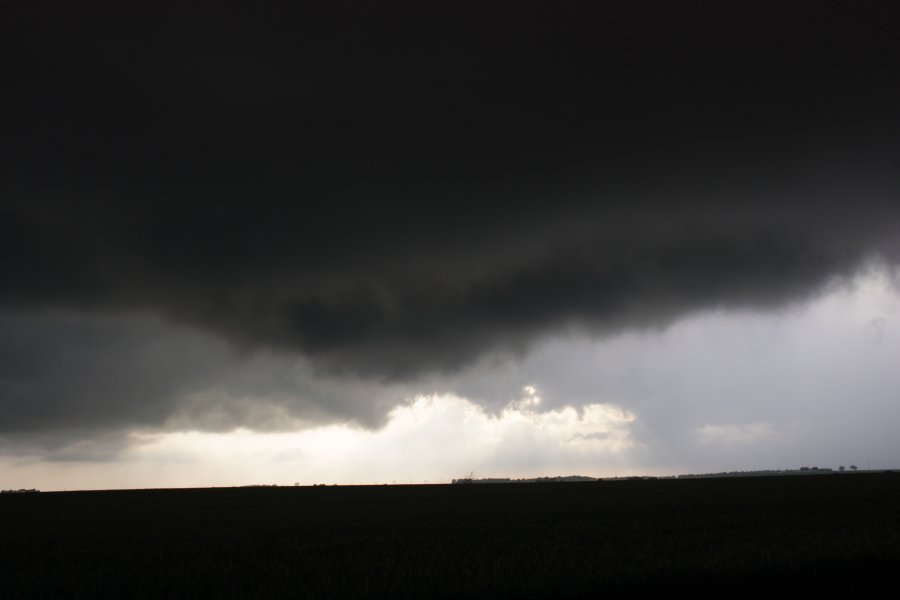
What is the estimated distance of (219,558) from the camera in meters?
21.8

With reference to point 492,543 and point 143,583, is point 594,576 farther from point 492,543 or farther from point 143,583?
point 143,583

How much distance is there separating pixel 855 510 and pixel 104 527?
42.8 metres

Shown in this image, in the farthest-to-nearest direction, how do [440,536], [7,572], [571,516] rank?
[571,516] → [440,536] → [7,572]

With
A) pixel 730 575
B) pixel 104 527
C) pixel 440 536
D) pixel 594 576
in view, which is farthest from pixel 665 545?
pixel 104 527

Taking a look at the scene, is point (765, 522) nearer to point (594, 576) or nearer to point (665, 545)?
point (665, 545)

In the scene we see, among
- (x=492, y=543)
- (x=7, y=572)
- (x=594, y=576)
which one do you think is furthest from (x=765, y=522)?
(x=7, y=572)

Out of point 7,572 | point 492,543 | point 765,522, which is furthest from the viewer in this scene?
point 765,522

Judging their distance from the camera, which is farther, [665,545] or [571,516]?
[571,516]

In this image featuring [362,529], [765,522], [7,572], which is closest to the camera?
[7,572]

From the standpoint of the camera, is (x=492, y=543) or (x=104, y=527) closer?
(x=492, y=543)

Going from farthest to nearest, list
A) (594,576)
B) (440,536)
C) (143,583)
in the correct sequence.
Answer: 1. (440,536)
2. (143,583)
3. (594,576)

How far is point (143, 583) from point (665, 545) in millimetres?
15318

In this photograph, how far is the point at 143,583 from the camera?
16500 millimetres

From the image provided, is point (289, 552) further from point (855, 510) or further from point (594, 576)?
point (855, 510)
